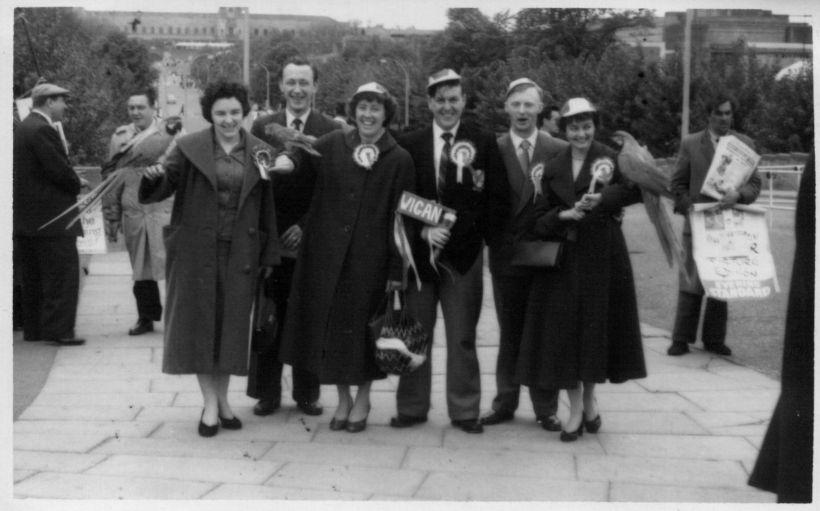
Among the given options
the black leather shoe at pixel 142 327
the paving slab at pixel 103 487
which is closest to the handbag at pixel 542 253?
the paving slab at pixel 103 487

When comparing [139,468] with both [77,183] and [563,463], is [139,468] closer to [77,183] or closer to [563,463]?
[563,463]

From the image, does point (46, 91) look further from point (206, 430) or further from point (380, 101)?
point (206, 430)

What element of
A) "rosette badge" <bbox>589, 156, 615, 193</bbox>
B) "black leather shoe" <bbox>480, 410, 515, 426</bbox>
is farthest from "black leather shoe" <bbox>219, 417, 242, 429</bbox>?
"rosette badge" <bbox>589, 156, 615, 193</bbox>

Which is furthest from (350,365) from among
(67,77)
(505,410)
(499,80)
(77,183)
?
(499,80)

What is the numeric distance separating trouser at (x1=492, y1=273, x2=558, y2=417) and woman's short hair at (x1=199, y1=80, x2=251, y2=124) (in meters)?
1.72

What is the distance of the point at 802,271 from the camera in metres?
3.16

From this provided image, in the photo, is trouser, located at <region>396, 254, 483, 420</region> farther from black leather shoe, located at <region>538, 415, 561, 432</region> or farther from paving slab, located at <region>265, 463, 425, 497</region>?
paving slab, located at <region>265, 463, 425, 497</region>

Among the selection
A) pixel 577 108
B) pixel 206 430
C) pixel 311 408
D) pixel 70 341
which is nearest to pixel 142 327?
pixel 70 341

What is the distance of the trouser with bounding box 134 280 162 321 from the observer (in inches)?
380

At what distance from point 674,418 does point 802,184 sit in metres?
3.82

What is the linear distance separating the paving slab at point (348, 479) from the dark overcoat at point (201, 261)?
0.93 metres

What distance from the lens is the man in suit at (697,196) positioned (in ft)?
27.5

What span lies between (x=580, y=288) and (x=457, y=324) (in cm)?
71

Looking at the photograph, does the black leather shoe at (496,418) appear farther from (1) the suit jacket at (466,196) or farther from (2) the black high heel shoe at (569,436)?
(1) the suit jacket at (466,196)
